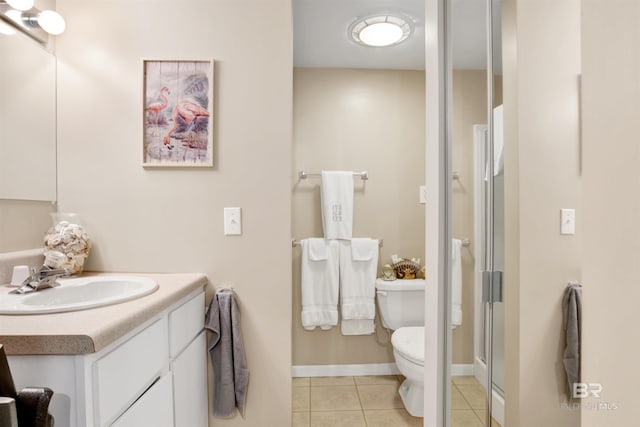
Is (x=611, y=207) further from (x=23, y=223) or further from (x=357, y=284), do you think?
(x=357, y=284)

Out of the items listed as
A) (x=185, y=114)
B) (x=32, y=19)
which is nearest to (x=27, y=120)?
(x=32, y=19)

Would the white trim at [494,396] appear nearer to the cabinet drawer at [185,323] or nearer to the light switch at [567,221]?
the light switch at [567,221]

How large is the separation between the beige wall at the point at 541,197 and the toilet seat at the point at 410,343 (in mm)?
1175

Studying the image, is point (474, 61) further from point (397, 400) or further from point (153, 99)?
point (397, 400)

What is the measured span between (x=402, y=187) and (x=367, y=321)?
3.49 ft

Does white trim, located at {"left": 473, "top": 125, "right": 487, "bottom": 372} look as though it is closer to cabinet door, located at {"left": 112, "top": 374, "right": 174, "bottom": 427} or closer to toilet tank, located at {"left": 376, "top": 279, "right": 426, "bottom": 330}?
cabinet door, located at {"left": 112, "top": 374, "right": 174, "bottom": 427}

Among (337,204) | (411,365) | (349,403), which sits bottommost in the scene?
(349,403)

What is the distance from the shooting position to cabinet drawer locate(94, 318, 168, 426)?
0.81 metres

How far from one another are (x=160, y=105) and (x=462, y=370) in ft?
5.61

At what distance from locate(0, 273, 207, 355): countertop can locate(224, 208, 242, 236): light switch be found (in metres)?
0.53

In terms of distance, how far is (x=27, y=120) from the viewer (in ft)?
4.57

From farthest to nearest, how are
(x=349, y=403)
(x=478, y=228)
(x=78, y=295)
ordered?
(x=349, y=403) < (x=78, y=295) < (x=478, y=228)

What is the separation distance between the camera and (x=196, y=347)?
144 cm

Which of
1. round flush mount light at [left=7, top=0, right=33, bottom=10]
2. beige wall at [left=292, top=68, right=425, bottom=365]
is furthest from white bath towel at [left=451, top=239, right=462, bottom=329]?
round flush mount light at [left=7, top=0, right=33, bottom=10]
